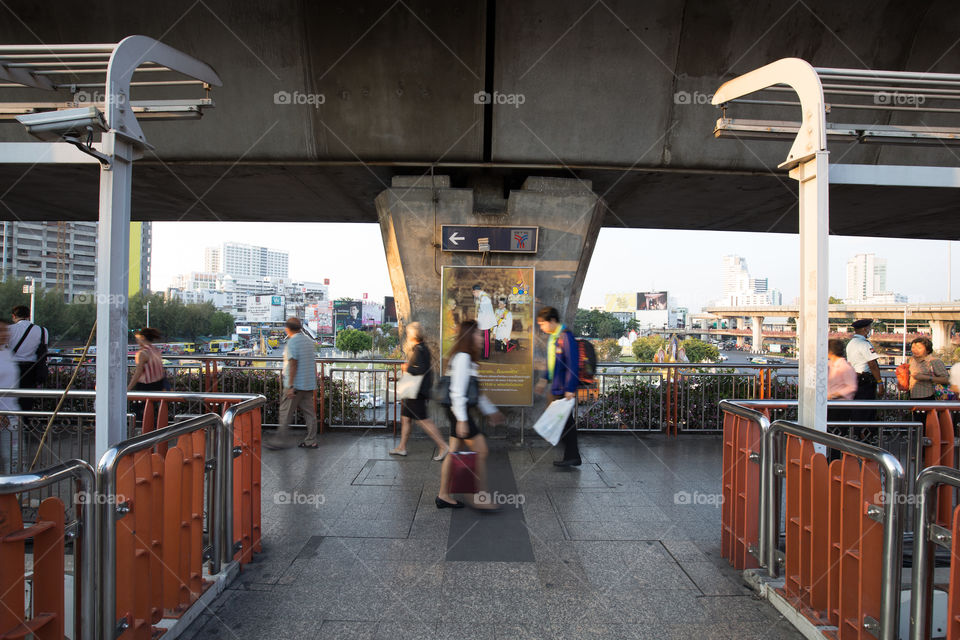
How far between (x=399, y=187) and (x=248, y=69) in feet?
8.21

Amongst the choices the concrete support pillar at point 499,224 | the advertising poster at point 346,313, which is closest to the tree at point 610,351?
the concrete support pillar at point 499,224

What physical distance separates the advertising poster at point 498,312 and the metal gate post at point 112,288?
4952 millimetres

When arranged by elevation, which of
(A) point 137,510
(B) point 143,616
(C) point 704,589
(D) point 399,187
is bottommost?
(C) point 704,589

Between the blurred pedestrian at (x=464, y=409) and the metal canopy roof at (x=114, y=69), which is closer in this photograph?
the metal canopy roof at (x=114, y=69)

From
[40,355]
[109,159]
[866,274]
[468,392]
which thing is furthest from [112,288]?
[866,274]

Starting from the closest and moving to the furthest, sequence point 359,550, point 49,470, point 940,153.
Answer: point 49,470
point 359,550
point 940,153

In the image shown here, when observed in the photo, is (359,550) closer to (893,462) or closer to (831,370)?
(893,462)

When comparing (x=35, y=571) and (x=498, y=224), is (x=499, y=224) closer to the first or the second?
(x=498, y=224)

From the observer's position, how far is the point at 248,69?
22.8 ft

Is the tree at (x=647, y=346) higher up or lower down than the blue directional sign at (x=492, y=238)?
lower down

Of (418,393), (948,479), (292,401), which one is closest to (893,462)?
(948,479)

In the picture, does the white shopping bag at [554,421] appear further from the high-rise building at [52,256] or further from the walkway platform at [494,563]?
the high-rise building at [52,256]

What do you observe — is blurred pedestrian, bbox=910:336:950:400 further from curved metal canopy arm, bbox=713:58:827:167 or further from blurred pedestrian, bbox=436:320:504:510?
blurred pedestrian, bbox=436:320:504:510

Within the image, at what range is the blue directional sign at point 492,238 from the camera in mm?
7711
